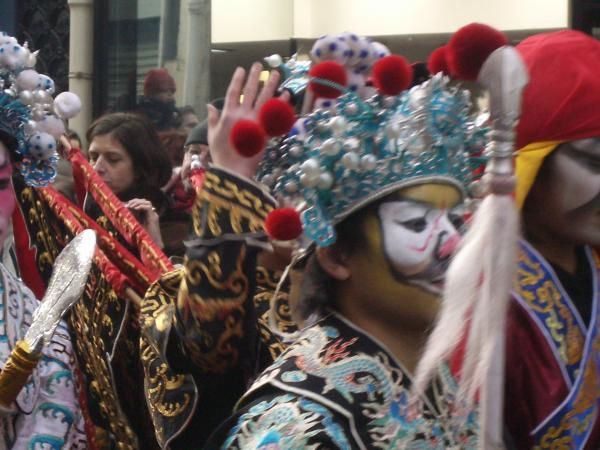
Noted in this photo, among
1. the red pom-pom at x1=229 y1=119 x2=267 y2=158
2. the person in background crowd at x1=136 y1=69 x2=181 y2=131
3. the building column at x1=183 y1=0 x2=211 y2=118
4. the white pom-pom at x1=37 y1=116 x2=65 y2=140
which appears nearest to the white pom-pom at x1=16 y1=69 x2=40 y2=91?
the white pom-pom at x1=37 y1=116 x2=65 y2=140

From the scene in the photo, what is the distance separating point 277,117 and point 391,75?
0.24 meters

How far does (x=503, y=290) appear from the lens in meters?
2.73

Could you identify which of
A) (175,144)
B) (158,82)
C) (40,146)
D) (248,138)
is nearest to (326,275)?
(248,138)

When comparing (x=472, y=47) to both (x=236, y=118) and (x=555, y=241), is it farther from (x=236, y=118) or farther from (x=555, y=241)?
(x=555, y=241)

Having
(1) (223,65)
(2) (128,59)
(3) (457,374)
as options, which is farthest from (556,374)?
(2) (128,59)

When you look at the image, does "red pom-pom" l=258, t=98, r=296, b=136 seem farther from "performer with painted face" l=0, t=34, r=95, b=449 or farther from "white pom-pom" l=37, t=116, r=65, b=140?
"white pom-pom" l=37, t=116, r=65, b=140

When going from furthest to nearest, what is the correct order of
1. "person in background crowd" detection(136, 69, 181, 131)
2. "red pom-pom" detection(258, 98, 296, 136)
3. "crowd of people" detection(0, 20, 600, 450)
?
"person in background crowd" detection(136, 69, 181, 131) < "red pom-pom" detection(258, 98, 296, 136) < "crowd of people" detection(0, 20, 600, 450)

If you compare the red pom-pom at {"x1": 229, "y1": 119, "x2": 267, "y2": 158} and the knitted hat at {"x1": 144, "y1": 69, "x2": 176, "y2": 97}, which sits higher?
the red pom-pom at {"x1": 229, "y1": 119, "x2": 267, "y2": 158}

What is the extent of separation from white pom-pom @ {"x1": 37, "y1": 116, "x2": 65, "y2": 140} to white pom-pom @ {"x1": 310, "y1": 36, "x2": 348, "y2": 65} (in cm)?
112

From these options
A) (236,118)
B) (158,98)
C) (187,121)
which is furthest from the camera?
(158,98)

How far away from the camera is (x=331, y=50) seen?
333cm

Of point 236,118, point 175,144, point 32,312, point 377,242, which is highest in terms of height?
point 236,118

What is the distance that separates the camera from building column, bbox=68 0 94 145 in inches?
381

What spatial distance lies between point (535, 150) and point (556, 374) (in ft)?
1.61
